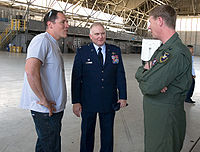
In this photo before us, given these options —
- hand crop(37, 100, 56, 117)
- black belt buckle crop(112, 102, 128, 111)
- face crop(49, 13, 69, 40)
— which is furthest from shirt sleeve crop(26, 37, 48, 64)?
black belt buckle crop(112, 102, 128, 111)

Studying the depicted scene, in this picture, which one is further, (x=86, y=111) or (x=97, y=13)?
(x=97, y=13)

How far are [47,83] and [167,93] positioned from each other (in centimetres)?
129

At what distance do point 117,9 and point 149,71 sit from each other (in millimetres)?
40097

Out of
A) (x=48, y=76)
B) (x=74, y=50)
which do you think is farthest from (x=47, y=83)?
(x=74, y=50)

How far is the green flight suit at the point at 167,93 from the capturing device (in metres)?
1.96

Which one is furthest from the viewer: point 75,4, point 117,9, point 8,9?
point 117,9

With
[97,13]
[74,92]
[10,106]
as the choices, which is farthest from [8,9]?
[74,92]

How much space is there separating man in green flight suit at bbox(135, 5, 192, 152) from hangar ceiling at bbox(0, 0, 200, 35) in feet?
83.3

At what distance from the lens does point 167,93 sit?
6.77 feet

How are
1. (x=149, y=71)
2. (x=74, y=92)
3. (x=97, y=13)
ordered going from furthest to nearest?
(x=97, y=13)
(x=74, y=92)
(x=149, y=71)

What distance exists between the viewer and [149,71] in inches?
80.0

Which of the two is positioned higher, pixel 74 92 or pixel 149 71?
pixel 149 71

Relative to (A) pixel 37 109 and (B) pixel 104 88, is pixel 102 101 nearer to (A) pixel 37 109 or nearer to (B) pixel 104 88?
(B) pixel 104 88

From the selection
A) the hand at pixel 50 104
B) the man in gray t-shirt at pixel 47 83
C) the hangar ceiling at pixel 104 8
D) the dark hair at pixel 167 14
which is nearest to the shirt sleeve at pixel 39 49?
the man in gray t-shirt at pixel 47 83
